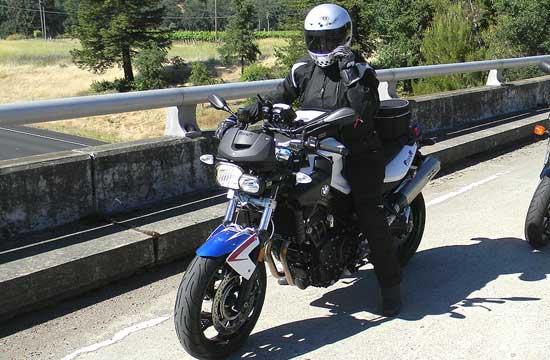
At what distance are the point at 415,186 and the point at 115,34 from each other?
6843cm

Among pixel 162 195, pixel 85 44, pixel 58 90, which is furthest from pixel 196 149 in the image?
pixel 85 44

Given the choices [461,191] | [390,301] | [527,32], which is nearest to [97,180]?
[390,301]

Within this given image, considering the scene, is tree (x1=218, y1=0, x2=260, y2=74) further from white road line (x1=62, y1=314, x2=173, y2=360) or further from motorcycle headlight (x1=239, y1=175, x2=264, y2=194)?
motorcycle headlight (x1=239, y1=175, x2=264, y2=194)

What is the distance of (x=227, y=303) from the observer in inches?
148

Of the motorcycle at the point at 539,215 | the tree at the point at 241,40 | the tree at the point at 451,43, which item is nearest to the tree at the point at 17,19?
the tree at the point at 241,40

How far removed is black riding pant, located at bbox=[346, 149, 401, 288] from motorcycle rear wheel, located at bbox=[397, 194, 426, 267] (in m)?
0.84

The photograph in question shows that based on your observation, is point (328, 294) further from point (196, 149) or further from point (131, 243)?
point (196, 149)

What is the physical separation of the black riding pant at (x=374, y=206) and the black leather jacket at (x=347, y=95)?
10 centimetres

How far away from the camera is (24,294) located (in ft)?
13.9

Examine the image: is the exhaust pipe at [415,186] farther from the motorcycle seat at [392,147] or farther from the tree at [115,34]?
the tree at [115,34]

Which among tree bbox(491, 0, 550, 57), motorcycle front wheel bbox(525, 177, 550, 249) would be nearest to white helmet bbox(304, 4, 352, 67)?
motorcycle front wheel bbox(525, 177, 550, 249)

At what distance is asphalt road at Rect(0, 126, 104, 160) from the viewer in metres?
29.7

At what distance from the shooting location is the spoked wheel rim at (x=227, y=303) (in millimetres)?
3668

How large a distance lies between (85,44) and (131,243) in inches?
2781
